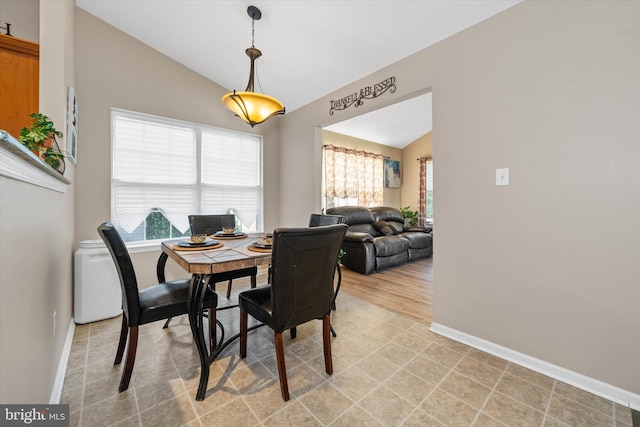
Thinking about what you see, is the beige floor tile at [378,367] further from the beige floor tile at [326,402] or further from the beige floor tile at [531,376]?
the beige floor tile at [531,376]

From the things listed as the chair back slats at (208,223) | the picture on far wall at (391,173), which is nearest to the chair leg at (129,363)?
the chair back slats at (208,223)

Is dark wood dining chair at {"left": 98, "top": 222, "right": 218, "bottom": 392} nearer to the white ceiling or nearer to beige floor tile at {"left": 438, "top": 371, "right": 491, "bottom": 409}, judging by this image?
beige floor tile at {"left": 438, "top": 371, "right": 491, "bottom": 409}

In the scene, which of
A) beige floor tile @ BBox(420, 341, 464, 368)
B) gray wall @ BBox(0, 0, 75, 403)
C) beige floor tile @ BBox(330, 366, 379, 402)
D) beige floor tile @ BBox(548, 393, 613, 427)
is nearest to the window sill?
gray wall @ BBox(0, 0, 75, 403)

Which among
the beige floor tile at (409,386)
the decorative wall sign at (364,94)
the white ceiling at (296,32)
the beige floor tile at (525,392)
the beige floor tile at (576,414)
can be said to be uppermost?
the white ceiling at (296,32)

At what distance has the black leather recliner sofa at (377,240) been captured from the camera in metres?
4.10

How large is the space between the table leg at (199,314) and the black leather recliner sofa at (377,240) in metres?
2.81

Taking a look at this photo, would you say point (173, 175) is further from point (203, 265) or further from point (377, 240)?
point (377, 240)

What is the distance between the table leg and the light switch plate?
2183 mm

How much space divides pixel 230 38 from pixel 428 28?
204 centimetres

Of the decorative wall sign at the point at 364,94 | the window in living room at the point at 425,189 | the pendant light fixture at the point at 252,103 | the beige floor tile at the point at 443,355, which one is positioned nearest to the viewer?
the beige floor tile at the point at 443,355

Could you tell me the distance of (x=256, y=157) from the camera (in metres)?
4.19

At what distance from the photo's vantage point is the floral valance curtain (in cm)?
544

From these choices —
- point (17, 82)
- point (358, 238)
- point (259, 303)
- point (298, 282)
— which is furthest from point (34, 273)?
point (358, 238)

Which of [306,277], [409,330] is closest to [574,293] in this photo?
[409,330]
